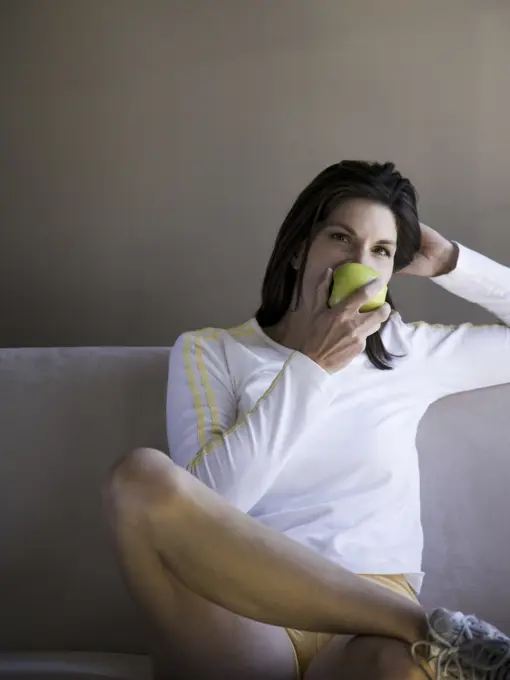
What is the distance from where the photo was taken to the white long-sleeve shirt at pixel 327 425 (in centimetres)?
115

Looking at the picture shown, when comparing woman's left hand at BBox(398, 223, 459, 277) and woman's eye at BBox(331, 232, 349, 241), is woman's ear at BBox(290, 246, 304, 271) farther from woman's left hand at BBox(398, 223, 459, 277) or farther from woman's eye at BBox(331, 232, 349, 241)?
woman's left hand at BBox(398, 223, 459, 277)

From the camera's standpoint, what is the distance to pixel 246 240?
189cm

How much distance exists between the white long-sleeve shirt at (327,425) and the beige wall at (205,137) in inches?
18.3

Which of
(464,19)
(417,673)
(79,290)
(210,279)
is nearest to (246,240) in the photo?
(210,279)

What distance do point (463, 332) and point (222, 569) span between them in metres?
0.76

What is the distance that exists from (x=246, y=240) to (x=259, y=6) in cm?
56

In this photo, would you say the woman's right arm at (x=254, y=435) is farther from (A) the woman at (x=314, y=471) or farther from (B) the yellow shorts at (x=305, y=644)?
(B) the yellow shorts at (x=305, y=644)

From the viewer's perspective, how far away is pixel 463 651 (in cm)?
83

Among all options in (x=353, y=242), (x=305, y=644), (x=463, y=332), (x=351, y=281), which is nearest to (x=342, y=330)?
(x=351, y=281)

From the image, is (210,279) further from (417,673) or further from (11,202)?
(417,673)

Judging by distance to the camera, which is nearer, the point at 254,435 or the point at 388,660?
the point at 388,660

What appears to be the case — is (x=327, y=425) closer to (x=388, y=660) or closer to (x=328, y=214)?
(x=328, y=214)

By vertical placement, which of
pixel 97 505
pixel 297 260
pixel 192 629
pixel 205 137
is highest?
pixel 205 137

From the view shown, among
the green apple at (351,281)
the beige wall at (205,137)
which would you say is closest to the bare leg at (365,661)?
the green apple at (351,281)
